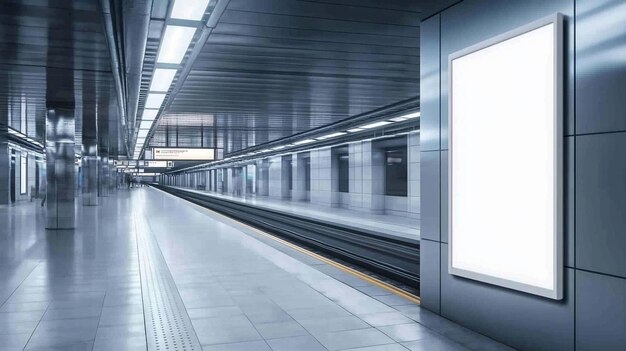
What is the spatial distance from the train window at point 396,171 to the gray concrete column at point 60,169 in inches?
547

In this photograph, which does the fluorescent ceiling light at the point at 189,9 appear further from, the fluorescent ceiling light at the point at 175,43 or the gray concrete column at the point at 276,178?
the gray concrete column at the point at 276,178

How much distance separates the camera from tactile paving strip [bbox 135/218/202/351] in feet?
14.7

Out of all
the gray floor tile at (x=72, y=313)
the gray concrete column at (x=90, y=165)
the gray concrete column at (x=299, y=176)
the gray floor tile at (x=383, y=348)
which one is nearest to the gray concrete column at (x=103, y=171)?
the gray concrete column at (x=90, y=165)

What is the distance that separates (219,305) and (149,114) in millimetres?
8842

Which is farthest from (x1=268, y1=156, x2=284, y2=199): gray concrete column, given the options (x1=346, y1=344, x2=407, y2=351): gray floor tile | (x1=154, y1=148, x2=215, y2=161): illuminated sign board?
(x1=346, y1=344, x2=407, y2=351): gray floor tile

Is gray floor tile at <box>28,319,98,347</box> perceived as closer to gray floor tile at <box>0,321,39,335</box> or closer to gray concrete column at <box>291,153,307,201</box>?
gray floor tile at <box>0,321,39,335</box>

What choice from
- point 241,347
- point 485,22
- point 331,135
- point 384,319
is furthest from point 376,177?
point 241,347

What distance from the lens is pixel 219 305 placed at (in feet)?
19.2

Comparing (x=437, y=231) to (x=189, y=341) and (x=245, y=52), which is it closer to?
(x=189, y=341)

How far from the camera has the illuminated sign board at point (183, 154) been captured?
21.7m

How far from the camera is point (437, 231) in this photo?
555 cm

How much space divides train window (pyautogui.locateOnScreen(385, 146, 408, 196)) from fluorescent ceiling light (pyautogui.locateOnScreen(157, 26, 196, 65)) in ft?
55.0

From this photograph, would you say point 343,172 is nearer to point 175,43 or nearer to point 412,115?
point 412,115

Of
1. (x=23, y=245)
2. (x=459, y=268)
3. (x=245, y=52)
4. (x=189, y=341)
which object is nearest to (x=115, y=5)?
(x=245, y=52)
